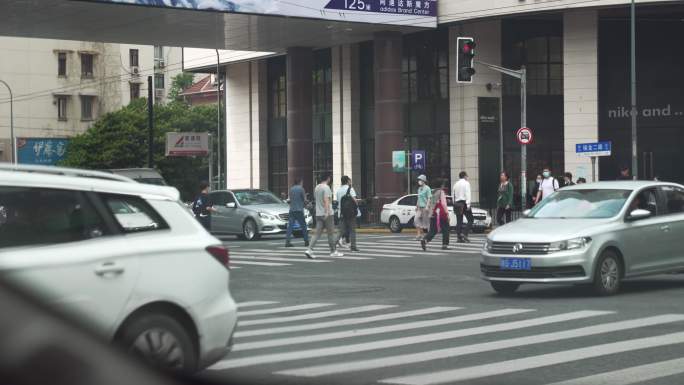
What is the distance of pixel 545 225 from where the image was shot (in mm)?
14758

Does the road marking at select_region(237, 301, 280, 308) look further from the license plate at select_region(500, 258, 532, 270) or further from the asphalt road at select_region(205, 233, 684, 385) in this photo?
the license plate at select_region(500, 258, 532, 270)

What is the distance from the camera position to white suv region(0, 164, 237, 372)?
18.9ft

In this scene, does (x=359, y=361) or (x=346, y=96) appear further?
(x=346, y=96)

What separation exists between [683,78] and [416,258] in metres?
24.5

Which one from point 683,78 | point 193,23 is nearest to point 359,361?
point 193,23

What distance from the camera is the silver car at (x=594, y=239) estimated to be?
14094 millimetres

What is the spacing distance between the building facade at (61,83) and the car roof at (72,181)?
7871cm

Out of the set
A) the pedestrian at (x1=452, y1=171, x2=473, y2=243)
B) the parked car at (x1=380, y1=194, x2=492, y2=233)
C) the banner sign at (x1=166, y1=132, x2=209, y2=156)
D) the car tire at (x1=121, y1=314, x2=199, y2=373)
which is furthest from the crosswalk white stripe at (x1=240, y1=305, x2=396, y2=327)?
the banner sign at (x1=166, y1=132, x2=209, y2=156)

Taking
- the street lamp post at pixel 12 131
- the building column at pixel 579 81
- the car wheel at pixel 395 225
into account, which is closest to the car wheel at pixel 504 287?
the car wheel at pixel 395 225

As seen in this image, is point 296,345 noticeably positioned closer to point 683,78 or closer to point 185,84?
point 683,78

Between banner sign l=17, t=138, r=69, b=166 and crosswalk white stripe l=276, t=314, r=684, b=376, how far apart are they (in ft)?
243

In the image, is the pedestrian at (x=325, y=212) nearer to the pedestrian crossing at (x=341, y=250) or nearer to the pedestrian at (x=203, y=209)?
the pedestrian crossing at (x=341, y=250)

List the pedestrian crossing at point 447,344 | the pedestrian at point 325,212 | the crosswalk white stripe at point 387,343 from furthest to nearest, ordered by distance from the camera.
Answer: the pedestrian at point 325,212 → the crosswalk white stripe at point 387,343 → the pedestrian crossing at point 447,344

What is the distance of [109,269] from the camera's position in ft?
19.4
